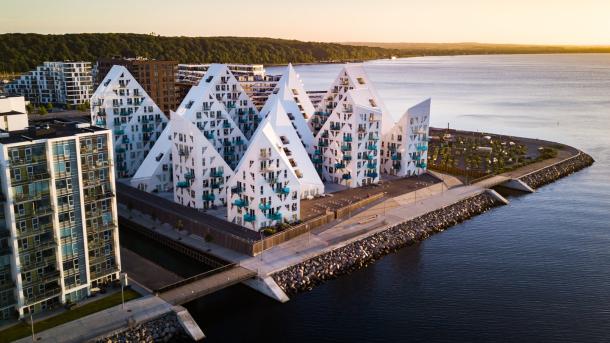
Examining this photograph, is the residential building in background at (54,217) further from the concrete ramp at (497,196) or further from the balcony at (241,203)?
the concrete ramp at (497,196)

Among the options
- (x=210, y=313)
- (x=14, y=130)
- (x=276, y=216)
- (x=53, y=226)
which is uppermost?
(x=14, y=130)

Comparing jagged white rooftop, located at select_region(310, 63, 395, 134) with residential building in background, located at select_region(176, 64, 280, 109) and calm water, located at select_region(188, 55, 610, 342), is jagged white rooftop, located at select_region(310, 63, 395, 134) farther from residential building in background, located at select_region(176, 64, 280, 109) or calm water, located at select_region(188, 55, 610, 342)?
residential building in background, located at select_region(176, 64, 280, 109)

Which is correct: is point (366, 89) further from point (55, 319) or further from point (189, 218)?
point (55, 319)

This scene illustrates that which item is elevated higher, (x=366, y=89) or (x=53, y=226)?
(x=366, y=89)

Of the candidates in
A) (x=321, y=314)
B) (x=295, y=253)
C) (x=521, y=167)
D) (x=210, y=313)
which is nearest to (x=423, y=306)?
(x=321, y=314)

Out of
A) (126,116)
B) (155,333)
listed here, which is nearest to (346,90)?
(126,116)

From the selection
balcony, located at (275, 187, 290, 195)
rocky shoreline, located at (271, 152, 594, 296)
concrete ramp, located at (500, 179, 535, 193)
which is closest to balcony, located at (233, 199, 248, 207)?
balcony, located at (275, 187, 290, 195)

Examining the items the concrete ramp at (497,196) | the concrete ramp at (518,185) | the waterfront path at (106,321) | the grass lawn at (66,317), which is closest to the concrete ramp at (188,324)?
the waterfront path at (106,321)
